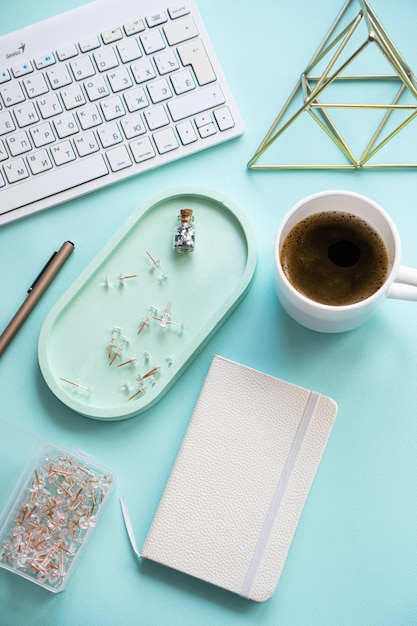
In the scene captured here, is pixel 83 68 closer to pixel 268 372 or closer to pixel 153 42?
pixel 153 42

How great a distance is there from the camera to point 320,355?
2.29 ft

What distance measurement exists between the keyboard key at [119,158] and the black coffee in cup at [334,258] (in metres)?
0.21

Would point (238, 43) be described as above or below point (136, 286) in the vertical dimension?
above

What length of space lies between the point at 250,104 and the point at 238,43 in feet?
0.25

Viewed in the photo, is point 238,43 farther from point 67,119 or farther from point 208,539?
point 208,539

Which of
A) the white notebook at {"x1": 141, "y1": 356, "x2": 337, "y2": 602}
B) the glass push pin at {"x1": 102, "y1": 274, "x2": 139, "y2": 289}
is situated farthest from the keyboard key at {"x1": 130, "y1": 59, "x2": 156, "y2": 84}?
the white notebook at {"x1": 141, "y1": 356, "x2": 337, "y2": 602}

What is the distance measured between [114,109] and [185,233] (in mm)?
162

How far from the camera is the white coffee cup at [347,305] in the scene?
586 millimetres

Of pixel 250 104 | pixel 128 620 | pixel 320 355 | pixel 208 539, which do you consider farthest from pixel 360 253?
pixel 128 620

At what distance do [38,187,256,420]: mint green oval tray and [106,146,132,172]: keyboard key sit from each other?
1.9 inches

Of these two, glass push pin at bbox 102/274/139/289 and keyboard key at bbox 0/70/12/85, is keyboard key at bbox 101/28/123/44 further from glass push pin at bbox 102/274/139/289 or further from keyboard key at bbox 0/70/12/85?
glass push pin at bbox 102/274/139/289

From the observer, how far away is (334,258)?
64cm

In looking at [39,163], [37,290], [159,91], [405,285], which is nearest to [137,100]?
[159,91]

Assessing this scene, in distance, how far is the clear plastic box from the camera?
0.67m
